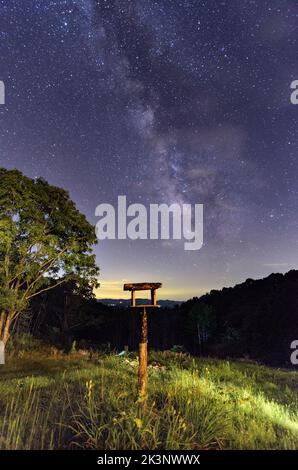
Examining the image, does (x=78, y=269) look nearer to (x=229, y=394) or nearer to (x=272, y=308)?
(x=229, y=394)

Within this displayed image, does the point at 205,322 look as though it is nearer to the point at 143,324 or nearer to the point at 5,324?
the point at 5,324

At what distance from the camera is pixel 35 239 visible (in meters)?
15.8

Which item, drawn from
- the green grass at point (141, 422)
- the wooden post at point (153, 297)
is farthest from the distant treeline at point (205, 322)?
the green grass at point (141, 422)

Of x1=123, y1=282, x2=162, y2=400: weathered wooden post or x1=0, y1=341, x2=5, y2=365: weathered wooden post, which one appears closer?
x1=123, y1=282, x2=162, y2=400: weathered wooden post

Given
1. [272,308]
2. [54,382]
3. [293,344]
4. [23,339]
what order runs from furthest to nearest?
[272,308] → [293,344] → [23,339] → [54,382]

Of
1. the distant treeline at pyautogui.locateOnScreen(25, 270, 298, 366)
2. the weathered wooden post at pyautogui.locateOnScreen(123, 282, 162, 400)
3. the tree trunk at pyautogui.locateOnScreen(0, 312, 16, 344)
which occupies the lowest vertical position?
the distant treeline at pyautogui.locateOnScreen(25, 270, 298, 366)

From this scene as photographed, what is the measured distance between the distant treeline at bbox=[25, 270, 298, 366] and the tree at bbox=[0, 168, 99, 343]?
7267 mm

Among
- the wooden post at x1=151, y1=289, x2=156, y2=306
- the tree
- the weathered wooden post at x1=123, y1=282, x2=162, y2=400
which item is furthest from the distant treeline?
the wooden post at x1=151, y1=289, x2=156, y2=306

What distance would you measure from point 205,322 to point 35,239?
1566 inches

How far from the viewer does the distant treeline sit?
3434cm

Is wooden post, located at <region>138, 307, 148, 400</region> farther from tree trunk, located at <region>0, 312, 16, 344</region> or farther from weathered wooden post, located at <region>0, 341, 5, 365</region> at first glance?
tree trunk, located at <region>0, 312, 16, 344</region>

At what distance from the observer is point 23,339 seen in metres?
20.6

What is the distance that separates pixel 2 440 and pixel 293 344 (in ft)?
114
